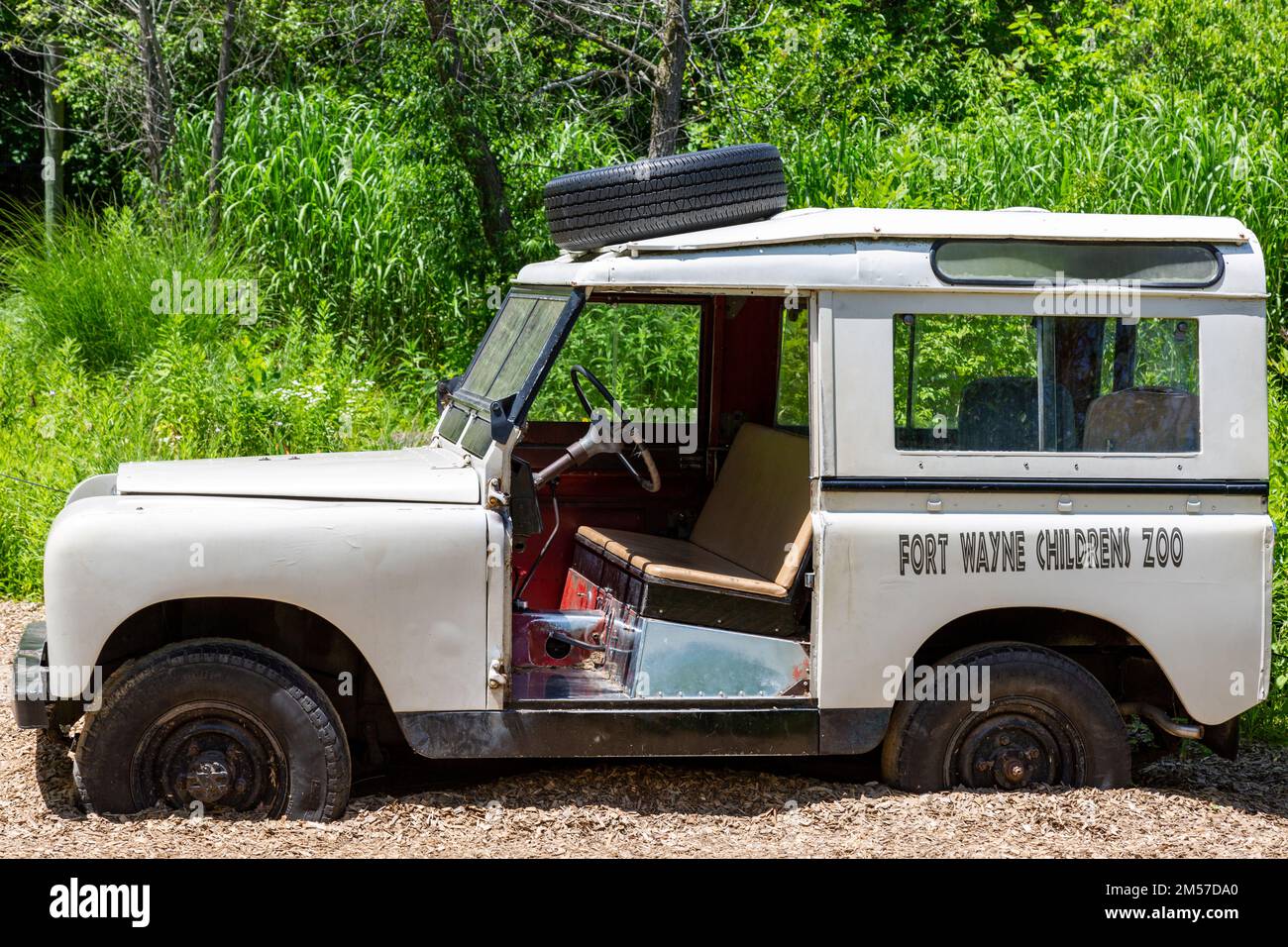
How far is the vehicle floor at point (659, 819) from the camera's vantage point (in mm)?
4480

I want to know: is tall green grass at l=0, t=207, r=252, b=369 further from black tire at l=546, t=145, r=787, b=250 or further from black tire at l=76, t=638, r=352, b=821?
black tire at l=76, t=638, r=352, b=821

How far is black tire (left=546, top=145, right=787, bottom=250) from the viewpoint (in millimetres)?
4949

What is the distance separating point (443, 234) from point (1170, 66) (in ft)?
22.5

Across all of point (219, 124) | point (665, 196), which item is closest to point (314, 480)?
point (665, 196)

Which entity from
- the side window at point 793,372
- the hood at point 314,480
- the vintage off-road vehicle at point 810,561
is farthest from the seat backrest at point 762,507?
the hood at point 314,480

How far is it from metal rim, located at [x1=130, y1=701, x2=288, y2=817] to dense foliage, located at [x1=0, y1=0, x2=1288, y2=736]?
420cm

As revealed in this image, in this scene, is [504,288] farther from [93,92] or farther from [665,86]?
[93,92]

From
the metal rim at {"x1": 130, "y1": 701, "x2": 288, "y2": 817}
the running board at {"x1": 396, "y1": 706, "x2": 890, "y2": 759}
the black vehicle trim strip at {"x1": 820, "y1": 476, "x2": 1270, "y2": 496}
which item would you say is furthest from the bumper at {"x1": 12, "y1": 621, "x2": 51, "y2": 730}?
the black vehicle trim strip at {"x1": 820, "y1": 476, "x2": 1270, "y2": 496}

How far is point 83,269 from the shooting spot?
34.9 feet

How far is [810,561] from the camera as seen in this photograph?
196 inches

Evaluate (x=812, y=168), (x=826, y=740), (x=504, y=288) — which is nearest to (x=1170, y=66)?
(x=812, y=168)

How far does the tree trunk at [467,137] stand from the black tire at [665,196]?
16.4ft

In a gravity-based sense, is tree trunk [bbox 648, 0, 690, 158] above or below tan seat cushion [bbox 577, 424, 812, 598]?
above

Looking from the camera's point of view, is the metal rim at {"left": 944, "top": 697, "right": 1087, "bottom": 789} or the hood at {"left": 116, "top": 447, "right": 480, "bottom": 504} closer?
the hood at {"left": 116, "top": 447, "right": 480, "bottom": 504}
